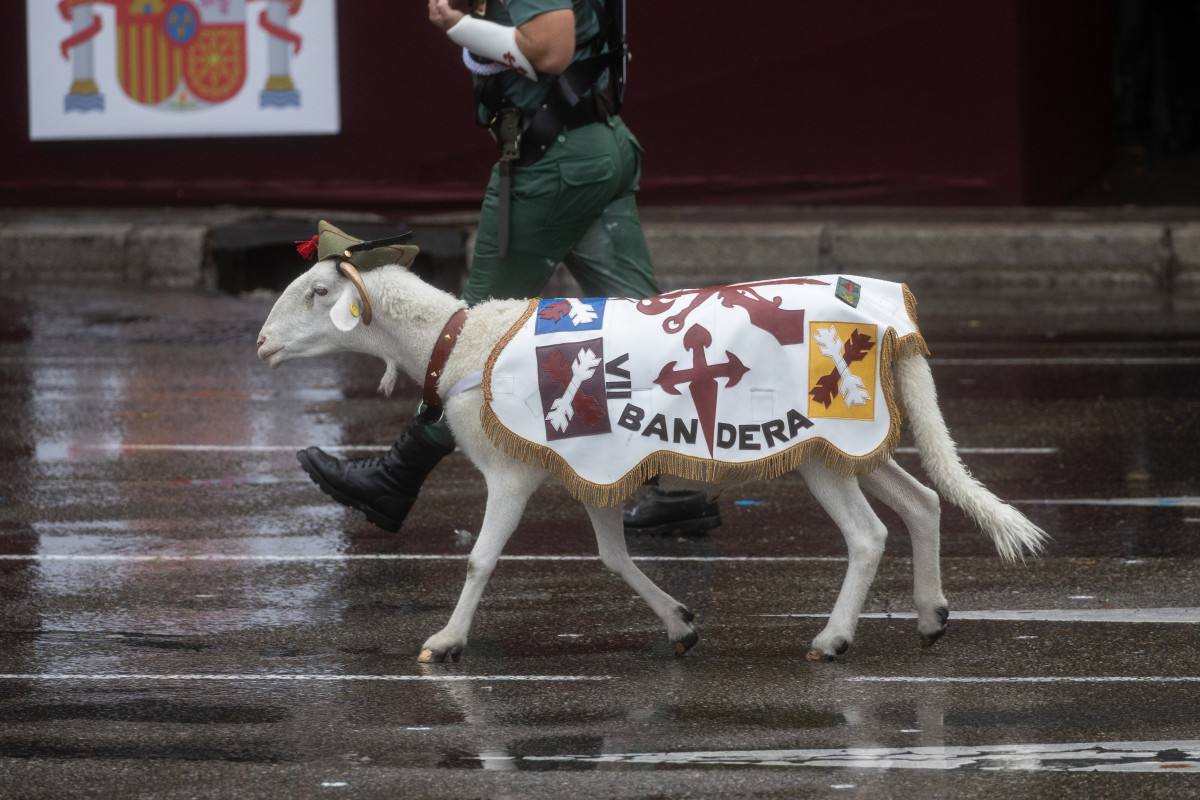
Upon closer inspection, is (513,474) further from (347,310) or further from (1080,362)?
(1080,362)

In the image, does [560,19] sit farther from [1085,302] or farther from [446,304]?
[1085,302]

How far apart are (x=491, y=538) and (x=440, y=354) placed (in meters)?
0.59

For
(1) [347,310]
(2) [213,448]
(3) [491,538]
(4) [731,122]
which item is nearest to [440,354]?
(1) [347,310]

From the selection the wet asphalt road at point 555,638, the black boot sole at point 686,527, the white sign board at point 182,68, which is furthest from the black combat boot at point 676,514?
the white sign board at point 182,68

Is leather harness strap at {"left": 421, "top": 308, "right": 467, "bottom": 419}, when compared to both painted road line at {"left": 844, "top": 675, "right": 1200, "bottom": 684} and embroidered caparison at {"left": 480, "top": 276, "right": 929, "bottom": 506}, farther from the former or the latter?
painted road line at {"left": 844, "top": 675, "right": 1200, "bottom": 684}

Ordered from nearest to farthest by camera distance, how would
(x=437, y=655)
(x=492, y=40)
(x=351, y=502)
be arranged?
(x=437, y=655) → (x=492, y=40) → (x=351, y=502)

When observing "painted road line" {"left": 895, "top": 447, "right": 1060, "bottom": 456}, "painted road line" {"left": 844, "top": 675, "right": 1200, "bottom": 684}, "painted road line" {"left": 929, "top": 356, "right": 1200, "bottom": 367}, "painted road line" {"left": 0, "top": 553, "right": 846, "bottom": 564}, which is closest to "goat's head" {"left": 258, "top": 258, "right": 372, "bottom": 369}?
"painted road line" {"left": 0, "top": 553, "right": 846, "bottom": 564}

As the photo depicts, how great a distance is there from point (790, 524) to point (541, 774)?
2709 mm

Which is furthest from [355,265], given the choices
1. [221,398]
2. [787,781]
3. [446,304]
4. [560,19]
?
[221,398]

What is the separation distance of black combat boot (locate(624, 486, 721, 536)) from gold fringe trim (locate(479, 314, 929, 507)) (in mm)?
1540

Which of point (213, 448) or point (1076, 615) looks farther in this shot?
point (213, 448)

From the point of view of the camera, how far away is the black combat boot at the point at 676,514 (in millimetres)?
6406

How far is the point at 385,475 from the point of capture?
20.3ft

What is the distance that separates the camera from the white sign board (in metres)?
15.4
